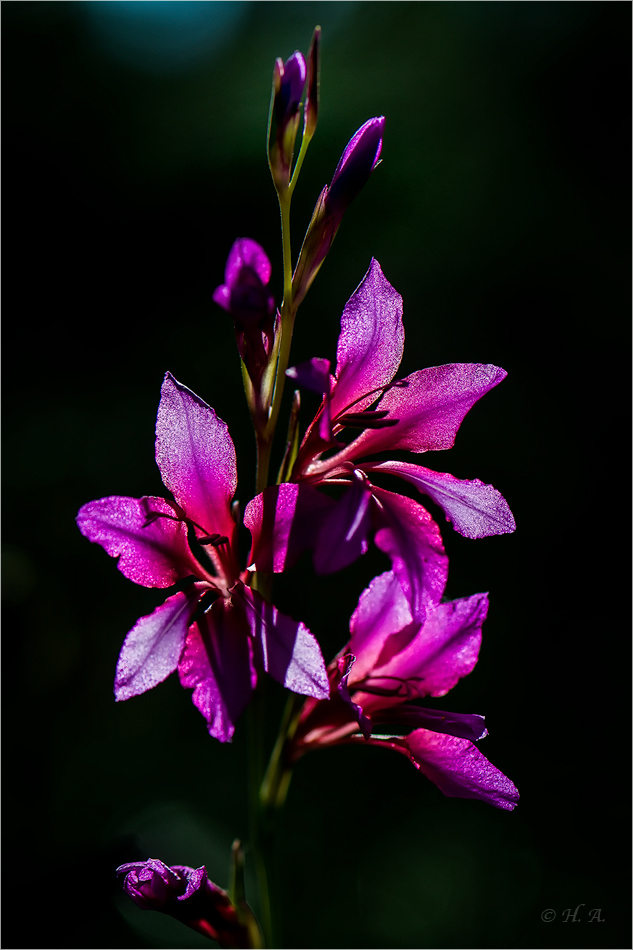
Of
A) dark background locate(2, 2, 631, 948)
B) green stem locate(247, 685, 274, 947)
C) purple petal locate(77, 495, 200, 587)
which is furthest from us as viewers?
dark background locate(2, 2, 631, 948)

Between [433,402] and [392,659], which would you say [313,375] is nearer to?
[433,402]

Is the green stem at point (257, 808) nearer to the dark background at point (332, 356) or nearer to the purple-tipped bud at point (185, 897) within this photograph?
the purple-tipped bud at point (185, 897)

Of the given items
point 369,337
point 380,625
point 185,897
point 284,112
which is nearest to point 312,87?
point 284,112

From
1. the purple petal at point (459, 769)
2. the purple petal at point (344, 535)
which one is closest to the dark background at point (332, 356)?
the purple petal at point (459, 769)

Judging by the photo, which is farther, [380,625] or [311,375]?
[380,625]

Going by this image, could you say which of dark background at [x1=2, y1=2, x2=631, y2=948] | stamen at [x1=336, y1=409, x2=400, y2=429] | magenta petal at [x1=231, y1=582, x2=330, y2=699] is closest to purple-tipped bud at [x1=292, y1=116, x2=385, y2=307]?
stamen at [x1=336, y1=409, x2=400, y2=429]

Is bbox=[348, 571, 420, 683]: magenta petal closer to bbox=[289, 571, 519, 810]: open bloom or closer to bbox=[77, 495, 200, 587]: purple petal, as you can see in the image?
bbox=[289, 571, 519, 810]: open bloom

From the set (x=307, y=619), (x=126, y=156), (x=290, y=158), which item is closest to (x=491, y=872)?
(x=307, y=619)
